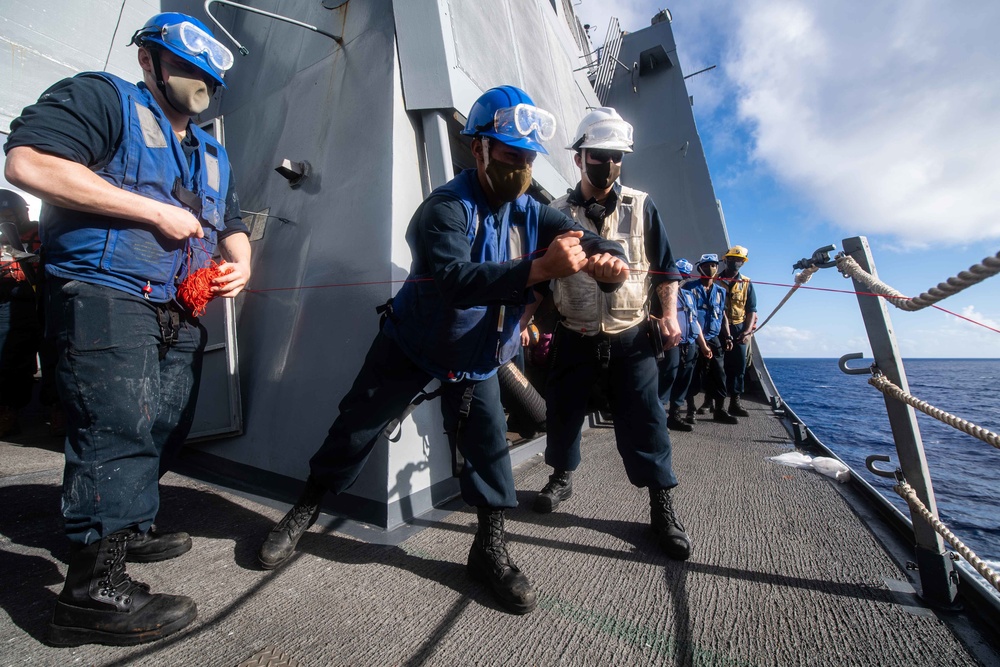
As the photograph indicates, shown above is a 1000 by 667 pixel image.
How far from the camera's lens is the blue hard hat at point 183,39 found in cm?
155

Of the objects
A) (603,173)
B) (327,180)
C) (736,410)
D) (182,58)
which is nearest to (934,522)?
(603,173)

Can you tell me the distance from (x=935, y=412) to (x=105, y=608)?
267 cm

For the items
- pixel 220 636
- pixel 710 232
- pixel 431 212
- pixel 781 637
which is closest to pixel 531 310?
pixel 431 212

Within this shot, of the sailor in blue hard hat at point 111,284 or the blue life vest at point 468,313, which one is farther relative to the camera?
the blue life vest at point 468,313

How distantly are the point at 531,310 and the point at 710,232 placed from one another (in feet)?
27.5

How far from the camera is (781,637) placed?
4.51 feet

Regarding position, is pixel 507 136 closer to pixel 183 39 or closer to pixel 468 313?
pixel 468 313

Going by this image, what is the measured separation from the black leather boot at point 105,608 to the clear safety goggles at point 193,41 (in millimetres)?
1713

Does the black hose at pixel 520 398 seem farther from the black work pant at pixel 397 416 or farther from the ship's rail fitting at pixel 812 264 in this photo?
the ship's rail fitting at pixel 812 264

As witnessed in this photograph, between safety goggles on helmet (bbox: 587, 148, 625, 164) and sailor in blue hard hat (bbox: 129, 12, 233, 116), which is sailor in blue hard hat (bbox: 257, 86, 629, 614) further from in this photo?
sailor in blue hard hat (bbox: 129, 12, 233, 116)

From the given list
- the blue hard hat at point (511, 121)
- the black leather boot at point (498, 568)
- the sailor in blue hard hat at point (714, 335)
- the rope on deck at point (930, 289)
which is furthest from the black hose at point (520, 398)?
the sailor in blue hard hat at point (714, 335)

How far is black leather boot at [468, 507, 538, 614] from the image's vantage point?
1521 millimetres

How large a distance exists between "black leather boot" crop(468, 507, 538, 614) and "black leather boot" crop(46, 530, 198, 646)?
988 millimetres

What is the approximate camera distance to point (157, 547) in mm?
1806
